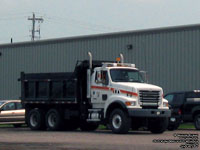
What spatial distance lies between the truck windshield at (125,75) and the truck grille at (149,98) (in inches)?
50.9

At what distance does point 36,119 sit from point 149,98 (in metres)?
6.24

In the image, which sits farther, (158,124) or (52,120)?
(52,120)

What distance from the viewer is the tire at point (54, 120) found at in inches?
1105

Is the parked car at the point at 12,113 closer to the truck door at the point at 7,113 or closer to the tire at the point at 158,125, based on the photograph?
the truck door at the point at 7,113

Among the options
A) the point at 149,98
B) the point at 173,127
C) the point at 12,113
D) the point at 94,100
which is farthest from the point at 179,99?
the point at 12,113

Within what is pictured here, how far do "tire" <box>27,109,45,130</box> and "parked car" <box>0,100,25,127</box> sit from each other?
215cm

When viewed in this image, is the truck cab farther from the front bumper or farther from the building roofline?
the building roofline

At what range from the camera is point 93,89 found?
27250 mm

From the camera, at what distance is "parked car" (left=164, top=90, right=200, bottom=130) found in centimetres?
2861

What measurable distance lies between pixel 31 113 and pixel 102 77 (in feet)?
14.9

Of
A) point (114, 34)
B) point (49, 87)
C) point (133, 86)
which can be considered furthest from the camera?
point (114, 34)

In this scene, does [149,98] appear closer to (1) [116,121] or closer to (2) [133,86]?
(2) [133,86]

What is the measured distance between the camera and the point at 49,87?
28.4 metres

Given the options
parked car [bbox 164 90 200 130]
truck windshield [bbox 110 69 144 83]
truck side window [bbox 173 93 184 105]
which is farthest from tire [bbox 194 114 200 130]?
truck windshield [bbox 110 69 144 83]
